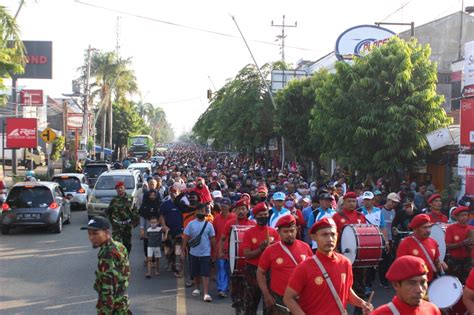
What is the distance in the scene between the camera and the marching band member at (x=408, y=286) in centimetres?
384

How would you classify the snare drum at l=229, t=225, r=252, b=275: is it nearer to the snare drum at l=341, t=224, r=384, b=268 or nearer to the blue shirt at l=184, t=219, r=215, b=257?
the snare drum at l=341, t=224, r=384, b=268

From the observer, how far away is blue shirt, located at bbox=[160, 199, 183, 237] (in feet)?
39.8

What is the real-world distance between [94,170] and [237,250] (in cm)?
2221

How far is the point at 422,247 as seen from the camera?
700 cm

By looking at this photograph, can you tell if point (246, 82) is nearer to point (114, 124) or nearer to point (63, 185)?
point (63, 185)

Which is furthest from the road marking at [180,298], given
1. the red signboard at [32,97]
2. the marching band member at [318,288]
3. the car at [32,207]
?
the red signboard at [32,97]

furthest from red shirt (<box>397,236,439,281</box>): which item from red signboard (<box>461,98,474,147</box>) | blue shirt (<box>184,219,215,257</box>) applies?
red signboard (<box>461,98,474,147</box>)

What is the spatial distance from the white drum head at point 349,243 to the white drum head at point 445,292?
106 inches

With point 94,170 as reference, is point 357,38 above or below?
above

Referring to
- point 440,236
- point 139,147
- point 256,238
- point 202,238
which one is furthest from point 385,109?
point 139,147

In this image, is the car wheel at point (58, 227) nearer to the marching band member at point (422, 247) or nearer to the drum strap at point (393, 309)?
the marching band member at point (422, 247)

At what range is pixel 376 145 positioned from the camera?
64.5 ft

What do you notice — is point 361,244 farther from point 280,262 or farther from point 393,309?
point 393,309

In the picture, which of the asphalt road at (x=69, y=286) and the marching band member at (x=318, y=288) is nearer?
the marching band member at (x=318, y=288)
